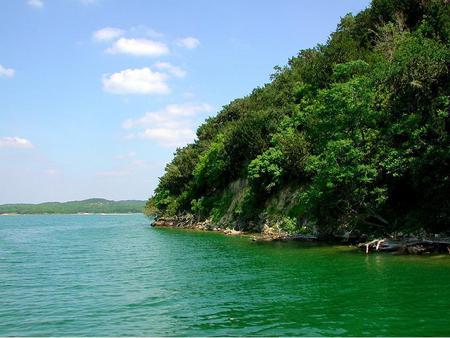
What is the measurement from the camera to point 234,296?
21047 millimetres

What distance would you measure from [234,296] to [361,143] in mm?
21559

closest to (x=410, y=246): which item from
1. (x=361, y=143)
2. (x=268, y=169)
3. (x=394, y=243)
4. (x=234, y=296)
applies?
(x=394, y=243)

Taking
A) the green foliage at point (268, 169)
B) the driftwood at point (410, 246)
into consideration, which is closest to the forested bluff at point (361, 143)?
the green foliage at point (268, 169)

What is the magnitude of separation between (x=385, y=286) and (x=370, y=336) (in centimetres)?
849

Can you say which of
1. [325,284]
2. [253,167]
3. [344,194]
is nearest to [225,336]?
[325,284]

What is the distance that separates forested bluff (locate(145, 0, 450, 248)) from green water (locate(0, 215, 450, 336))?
5.87 m

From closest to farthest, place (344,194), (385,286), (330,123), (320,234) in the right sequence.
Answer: (385,286) → (344,194) → (330,123) → (320,234)

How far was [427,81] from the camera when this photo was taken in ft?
110

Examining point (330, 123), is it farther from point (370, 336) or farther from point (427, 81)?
point (370, 336)

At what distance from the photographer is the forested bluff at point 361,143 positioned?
33.1 metres

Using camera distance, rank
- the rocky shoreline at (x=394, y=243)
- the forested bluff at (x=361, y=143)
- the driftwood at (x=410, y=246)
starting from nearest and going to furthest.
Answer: the driftwood at (x=410, y=246) → the rocky shoreline at (x=394, y=243) → the forested bluff at (x=361, y=143)

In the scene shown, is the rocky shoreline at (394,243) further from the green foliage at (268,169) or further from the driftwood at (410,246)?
the green foliage at (268,169)

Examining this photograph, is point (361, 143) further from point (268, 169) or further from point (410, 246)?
point (268, 169)

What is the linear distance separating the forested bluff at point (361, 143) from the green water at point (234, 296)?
5874 mm
